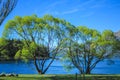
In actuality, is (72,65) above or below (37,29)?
below

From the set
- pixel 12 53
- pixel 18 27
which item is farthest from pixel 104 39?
pixel 12 53

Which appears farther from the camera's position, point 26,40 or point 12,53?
point 12,53

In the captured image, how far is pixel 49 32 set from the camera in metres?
52.8

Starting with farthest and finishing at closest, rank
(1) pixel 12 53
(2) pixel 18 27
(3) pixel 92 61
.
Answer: (1) pixel 12 53, (3) pixel 92 61, (2) pixel 18 27

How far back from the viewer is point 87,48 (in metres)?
53.9

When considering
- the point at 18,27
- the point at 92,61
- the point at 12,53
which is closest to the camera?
the point at 18,27

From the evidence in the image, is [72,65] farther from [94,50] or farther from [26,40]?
[26,40]

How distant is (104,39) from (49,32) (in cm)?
1009

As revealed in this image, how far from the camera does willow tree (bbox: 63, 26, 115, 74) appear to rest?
53250mm

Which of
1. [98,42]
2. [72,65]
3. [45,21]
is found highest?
[45,21]

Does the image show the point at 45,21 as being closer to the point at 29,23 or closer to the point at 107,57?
the point at 29,23

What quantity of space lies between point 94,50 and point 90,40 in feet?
6.86

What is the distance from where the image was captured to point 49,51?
180 feet

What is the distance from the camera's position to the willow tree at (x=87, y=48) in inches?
2096
